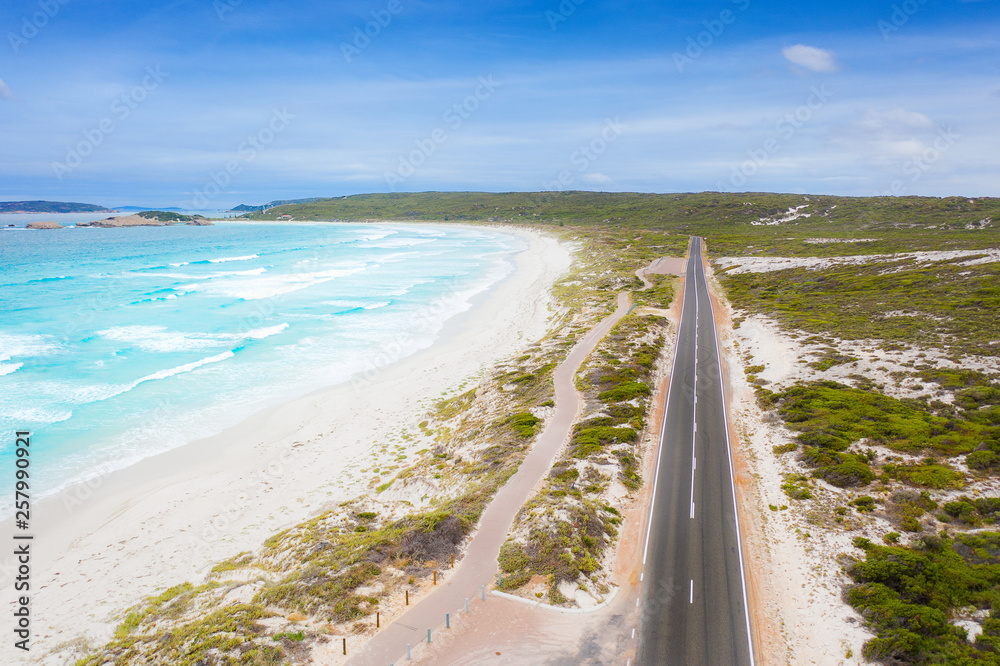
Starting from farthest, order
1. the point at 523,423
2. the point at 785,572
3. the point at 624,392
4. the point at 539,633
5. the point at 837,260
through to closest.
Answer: the point at 837,260, the point at 624,392, the point at 523,423, the point at 785,572, the point at 539,633

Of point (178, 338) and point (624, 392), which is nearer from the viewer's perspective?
point (624, 392)

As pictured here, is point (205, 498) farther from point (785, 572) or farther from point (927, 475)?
point (927, 475)

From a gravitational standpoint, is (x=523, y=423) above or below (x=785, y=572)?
above

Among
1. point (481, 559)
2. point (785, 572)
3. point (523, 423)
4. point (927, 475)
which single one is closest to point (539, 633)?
point (481, 559)

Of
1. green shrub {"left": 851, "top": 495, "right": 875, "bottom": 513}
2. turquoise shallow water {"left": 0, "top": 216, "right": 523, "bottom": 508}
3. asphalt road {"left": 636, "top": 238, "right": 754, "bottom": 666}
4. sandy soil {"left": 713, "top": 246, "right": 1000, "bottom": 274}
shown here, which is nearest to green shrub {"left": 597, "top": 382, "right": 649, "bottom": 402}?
asphalt road {"left": 636, "top": 238, "right": 754, "bottom": 666}

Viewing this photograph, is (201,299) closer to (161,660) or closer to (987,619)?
(161,660)

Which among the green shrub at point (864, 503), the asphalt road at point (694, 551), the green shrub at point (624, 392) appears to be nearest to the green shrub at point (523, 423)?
the green shrub at point (624, 392)

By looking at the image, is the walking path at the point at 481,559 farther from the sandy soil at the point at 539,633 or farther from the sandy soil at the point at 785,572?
the sandy soil at the point at 785,572

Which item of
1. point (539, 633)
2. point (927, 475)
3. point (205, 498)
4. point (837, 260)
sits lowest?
point (205, 498)
